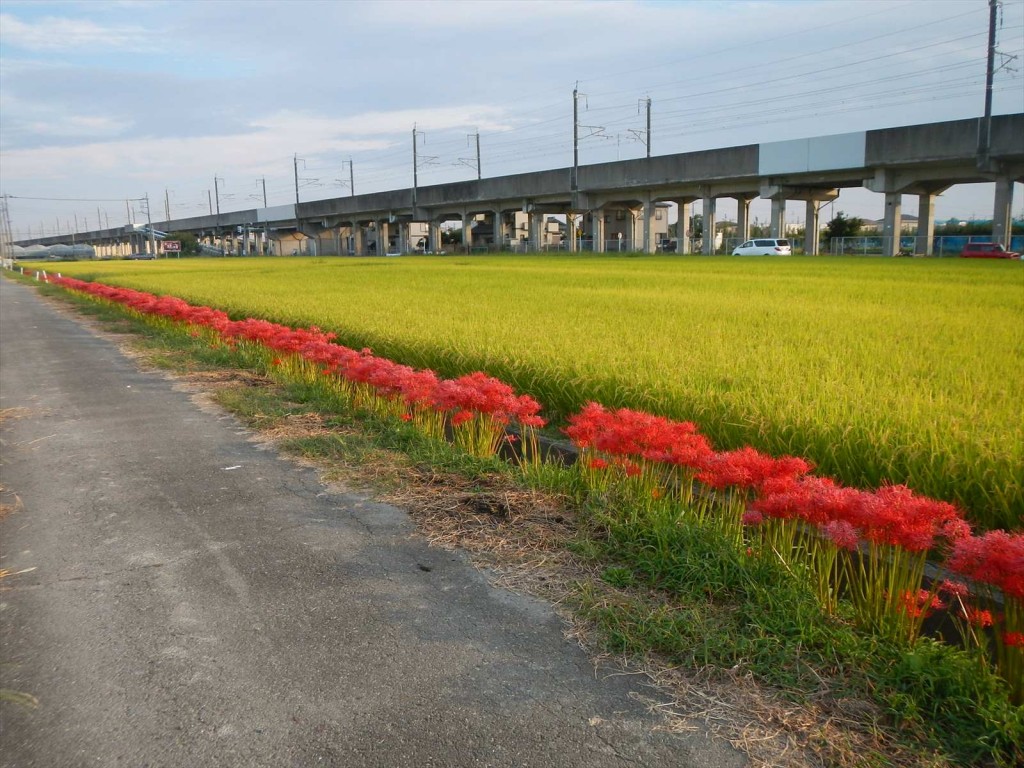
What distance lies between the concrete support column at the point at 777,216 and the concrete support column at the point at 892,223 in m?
5.54

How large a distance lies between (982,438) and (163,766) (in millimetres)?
3674

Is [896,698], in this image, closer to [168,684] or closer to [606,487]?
[606,487]

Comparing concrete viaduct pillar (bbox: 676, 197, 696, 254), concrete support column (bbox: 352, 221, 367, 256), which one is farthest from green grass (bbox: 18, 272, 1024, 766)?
concrete support column (bbox: 352, 221, 367, 256)

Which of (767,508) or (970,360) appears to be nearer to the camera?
(767,508)

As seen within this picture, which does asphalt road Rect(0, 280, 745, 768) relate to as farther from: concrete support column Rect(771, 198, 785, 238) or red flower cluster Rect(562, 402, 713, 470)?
concrete support column Rect(771, 198, 785, 238)

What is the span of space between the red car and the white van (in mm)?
7168

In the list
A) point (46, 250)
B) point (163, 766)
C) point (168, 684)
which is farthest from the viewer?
point (46, 250)

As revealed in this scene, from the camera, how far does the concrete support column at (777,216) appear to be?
1533 inches

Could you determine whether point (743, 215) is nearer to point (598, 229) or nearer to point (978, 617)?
point (598, 229)

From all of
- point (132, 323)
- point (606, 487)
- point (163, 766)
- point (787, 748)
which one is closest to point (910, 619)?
point (787, 748)

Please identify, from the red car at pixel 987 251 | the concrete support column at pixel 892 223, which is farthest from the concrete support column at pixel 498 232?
the red car at pixel 987 251

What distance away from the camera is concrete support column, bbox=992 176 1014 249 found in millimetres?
30766

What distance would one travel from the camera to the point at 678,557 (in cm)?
341

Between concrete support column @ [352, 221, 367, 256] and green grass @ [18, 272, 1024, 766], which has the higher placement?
concrete support column @ [352, 221, 367, 256]
